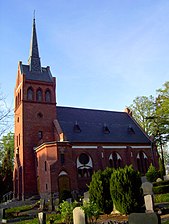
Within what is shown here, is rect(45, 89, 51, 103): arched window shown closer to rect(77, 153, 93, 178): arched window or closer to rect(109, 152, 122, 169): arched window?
rect(77, 153, 93, 178): arched window

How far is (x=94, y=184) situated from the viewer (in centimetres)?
1641

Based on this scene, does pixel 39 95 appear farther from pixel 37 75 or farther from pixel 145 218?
pixel 145 218

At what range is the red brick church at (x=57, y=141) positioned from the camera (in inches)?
1206

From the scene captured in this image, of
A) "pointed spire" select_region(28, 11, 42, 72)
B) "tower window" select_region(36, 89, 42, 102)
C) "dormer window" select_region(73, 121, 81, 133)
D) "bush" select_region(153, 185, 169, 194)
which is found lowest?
"bush" select_region(153, 185, 169, 194)

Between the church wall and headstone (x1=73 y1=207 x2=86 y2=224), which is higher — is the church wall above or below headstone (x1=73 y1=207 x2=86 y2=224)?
above

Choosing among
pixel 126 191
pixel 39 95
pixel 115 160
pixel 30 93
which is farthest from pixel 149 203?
pixel 30 93

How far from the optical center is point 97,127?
3825 cm

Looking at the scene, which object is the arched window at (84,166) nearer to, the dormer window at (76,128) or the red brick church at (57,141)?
the red brick church at (57,141)

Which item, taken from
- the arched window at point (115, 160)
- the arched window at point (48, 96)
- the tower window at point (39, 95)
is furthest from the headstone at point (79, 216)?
the arched window at point (48, 96)

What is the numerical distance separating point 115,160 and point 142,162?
14.2 ft

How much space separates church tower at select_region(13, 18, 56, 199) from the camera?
3294 cm

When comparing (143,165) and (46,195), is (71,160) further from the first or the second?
(143,165)

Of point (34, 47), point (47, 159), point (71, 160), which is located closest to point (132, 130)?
point (71, 160)

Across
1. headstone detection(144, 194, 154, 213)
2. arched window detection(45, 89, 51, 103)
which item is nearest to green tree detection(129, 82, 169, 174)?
arched window detection(45, 89, 51, 103)
